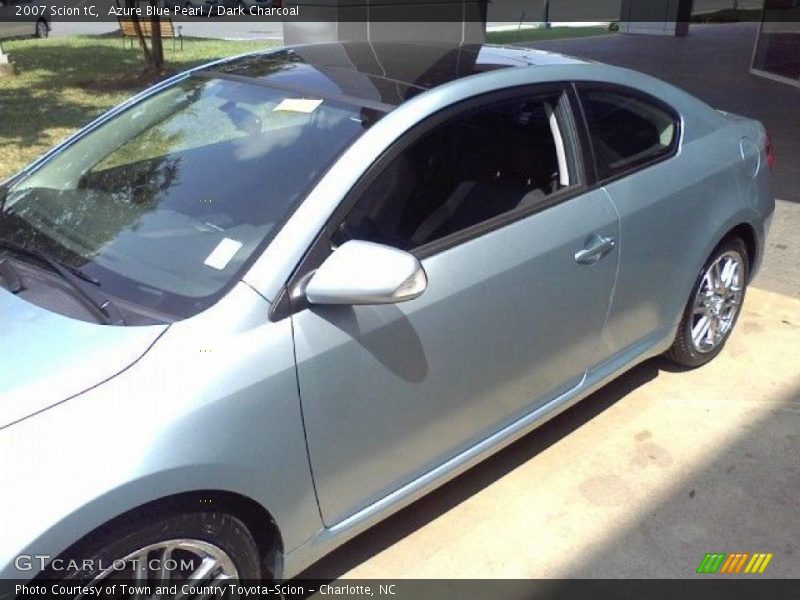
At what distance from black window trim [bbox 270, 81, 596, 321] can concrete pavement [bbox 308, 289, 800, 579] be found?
1051 mm

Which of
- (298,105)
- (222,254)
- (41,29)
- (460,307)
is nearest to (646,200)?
(460,307)

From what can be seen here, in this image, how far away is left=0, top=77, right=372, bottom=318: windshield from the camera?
6.97 feet

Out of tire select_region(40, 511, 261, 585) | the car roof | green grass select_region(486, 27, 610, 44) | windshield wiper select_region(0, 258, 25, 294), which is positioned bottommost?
green grass select_region(486, 27, 610, 44)

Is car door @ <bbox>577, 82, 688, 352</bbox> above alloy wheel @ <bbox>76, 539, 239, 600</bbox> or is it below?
above

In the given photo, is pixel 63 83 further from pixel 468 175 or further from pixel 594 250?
pixel 594 250

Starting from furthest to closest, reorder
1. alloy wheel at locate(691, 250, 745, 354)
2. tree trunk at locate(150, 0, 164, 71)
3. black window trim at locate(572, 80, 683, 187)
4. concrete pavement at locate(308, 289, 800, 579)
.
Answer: tree trunk at locate(150, 0, 164, 71)
alloy wheel at locate(691, 250, 745, 354)
black window trim at locate(572, 80, 683, 187)
concrete pavement at locate(308, 289, 800, 579)

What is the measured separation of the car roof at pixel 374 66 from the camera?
251 cm

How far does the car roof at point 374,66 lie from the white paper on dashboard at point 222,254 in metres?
0.64

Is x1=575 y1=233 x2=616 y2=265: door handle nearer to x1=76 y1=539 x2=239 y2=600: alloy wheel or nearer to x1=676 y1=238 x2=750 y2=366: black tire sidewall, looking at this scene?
x1=676 y1=238 x2=750 y2=366: black tire sidewall

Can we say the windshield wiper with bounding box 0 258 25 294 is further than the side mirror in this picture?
Yes

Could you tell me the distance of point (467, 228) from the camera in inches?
97.4

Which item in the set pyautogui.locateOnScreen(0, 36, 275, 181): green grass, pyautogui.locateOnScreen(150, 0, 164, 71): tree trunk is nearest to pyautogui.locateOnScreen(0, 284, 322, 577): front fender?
pyautogui.locateOnScreen(0, 36, 275, 181): green grass

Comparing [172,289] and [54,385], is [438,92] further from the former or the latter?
[54,385]

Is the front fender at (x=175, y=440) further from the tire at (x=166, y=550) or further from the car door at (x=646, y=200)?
the car door at (x=646, y=200)
